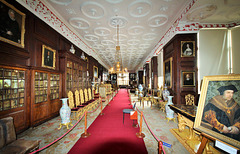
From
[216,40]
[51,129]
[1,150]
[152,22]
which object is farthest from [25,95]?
[216,40]

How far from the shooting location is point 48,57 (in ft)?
13.2

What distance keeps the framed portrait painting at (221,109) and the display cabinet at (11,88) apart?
4390mm

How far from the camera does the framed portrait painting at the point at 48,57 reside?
A: 12.4 ft

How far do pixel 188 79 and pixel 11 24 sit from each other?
6994 millimetres

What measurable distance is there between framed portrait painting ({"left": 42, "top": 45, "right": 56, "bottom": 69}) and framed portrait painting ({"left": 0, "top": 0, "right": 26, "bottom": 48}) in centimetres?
81

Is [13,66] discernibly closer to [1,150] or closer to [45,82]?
[45,82]

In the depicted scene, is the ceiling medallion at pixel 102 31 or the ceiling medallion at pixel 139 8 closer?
the ceiling medallion at pixel 139 8

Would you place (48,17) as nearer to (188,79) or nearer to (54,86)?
(54,86)

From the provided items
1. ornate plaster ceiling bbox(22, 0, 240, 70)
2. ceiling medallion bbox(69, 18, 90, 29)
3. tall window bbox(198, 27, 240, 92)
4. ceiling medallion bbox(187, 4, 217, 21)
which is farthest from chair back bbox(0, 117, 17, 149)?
tall window bbox(198, 27, 240, 92)

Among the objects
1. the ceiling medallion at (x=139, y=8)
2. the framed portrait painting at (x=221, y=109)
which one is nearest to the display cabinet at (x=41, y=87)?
the ceiling medallion at (x=139, y=8)

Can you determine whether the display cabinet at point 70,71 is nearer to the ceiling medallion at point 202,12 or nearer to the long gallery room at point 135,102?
the long gallery room at point 135,102

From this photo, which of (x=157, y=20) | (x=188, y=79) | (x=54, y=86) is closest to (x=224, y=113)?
(x=188, y=79)

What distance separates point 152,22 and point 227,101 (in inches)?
190

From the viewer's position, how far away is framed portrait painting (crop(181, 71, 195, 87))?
4.88 meters
